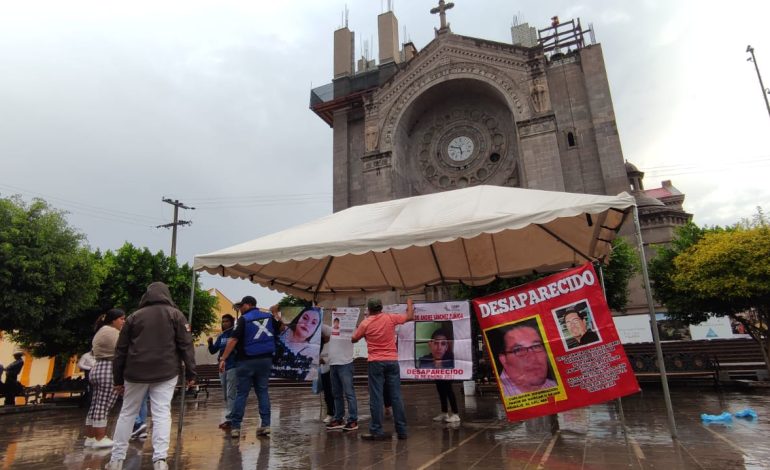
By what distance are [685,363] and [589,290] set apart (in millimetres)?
10568

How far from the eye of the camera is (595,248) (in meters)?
8.23

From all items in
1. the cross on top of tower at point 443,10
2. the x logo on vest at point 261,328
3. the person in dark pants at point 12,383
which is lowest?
the person in dark pants at point 12,383

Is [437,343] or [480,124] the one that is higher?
[480,124]

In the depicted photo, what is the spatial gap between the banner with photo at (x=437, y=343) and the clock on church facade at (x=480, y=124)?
1838cm

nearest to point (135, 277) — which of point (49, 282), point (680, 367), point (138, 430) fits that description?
point (49, 282)

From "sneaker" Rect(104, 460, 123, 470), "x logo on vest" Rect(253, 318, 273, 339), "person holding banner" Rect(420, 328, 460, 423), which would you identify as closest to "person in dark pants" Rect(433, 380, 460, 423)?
"person holding banner" Rect(420, 328, 460, 423)

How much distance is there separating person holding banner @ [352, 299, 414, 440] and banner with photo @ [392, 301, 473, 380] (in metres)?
1.30

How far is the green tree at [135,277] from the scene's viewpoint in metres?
18.7

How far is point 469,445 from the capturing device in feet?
18.8

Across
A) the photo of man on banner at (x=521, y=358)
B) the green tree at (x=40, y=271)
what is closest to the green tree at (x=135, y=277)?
the green tree at (x=40, y=271)

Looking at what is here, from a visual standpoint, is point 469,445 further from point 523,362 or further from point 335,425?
point 335,425

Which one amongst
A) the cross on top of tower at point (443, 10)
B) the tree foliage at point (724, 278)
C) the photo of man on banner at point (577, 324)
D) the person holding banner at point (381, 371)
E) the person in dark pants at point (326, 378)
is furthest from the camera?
the cross on top of tower at point (443, 10)

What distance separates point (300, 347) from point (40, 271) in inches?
417

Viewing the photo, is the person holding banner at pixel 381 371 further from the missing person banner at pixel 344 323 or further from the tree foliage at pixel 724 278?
the tree foliage at pixel 724 278
